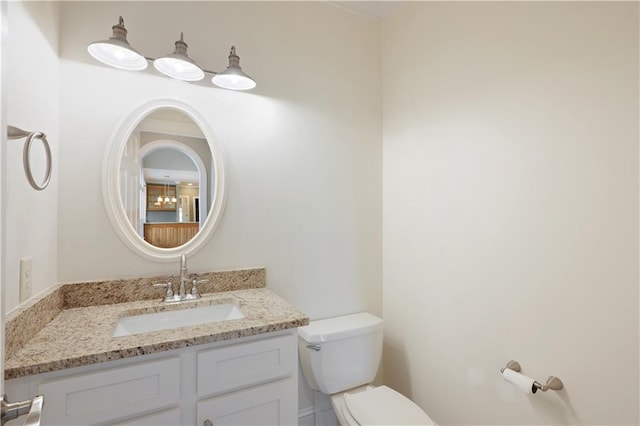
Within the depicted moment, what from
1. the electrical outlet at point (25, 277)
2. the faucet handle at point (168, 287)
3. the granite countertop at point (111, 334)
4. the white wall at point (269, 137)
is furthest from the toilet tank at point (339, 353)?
the electrical outlet at point (25, 277)

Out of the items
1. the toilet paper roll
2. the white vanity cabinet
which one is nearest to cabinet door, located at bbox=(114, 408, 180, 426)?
the white vanity cabinet

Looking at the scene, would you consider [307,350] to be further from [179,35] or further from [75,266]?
[179,35]

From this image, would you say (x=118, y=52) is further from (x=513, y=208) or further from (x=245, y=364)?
(x=513, y=208)

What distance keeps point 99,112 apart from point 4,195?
98cm

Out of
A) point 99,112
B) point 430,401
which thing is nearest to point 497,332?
point 430,401

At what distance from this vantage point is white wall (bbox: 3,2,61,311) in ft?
3.13

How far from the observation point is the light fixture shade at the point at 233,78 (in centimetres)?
150

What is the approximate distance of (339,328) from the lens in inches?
66.7

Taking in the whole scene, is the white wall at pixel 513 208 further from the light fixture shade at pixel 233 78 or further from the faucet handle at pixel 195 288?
the faucet handle at pixel 195 288

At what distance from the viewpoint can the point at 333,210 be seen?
1.93m

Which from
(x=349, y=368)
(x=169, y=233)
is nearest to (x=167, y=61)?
(x=169, y=233)

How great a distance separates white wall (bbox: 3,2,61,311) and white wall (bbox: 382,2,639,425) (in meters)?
1.69

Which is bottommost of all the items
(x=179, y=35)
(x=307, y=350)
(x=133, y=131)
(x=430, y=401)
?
(x=430, y=401)

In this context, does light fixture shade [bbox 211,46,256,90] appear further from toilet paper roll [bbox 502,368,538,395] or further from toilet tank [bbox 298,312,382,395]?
toilet paper roll [bbox 502,368,538,395]
